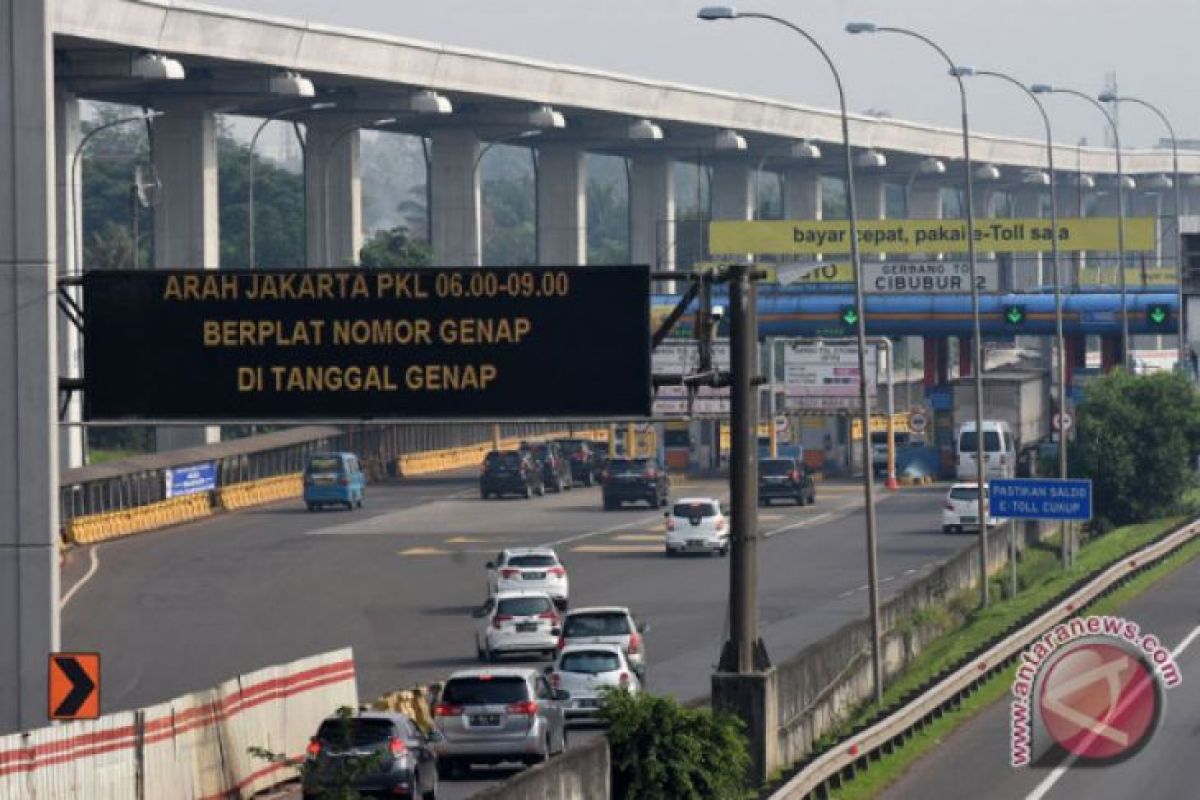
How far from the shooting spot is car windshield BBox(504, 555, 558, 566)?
193ft

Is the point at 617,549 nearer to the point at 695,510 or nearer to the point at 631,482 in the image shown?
the point at 695,510

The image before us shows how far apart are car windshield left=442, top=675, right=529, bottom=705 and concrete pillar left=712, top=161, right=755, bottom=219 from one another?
100091 mm

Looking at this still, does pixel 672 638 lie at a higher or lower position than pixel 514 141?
lower

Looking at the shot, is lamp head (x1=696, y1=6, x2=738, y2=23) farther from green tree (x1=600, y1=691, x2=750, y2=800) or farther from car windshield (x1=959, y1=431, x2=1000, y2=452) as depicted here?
car windshield (x1=959, y1=431, x2=1000, y2=452)

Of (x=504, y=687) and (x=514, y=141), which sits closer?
(x=504, y=687)

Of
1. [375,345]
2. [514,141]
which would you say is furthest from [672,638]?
[514,141]

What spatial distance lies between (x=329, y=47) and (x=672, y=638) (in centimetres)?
3801

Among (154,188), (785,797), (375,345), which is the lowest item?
(785,797)

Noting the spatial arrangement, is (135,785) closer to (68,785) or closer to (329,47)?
(68,785)

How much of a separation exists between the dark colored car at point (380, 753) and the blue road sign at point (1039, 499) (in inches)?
1078

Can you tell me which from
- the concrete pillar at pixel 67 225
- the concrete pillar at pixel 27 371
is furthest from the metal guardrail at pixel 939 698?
the concrete pillar at pixel 67 225

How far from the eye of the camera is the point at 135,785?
30.1 meters

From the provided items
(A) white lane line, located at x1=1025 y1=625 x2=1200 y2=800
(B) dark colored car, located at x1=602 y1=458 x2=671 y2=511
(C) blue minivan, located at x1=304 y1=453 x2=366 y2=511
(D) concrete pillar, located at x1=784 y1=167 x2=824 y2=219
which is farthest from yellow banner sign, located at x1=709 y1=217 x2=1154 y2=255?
(A) white lane line, located at x1=1025 y1=625 x2=1200 y2=800

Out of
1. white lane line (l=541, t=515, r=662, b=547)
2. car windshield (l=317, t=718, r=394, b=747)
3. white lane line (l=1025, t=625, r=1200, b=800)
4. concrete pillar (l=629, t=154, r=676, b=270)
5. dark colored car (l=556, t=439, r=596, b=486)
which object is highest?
concrete pillar (l=629, t=154, r=676, b=270)
